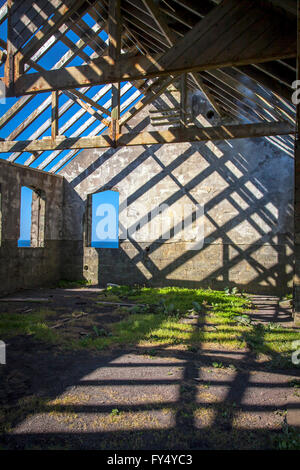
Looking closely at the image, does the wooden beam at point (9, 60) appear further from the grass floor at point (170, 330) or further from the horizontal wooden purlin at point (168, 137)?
the grass floor at point (170, 330)

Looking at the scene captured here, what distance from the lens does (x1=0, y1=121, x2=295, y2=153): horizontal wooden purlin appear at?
6.88 metres

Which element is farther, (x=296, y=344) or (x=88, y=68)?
(x=296, y=344)

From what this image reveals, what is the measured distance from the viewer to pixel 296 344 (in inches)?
195

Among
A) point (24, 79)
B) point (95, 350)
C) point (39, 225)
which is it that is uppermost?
point (24, 79)

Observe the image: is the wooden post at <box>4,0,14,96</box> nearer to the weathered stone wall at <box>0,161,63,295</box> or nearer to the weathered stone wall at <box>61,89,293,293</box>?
the weathered stone wall at <box>0,161,63,295</box>

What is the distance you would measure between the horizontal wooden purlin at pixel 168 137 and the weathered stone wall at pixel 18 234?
2.21m

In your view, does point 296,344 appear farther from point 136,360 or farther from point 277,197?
point 277,197

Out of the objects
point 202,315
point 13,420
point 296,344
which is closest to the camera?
point 13,420

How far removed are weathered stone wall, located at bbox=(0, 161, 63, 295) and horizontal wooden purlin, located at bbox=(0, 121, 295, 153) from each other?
2212 millimetres

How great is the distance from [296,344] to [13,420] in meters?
3.98

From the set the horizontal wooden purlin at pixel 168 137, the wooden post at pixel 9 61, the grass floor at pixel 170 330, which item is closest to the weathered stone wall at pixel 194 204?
the grass floor at pixel 170 330

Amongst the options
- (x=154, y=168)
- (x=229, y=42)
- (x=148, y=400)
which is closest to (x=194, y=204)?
(x=154, y=168)

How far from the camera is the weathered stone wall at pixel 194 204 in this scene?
33.6 ft
